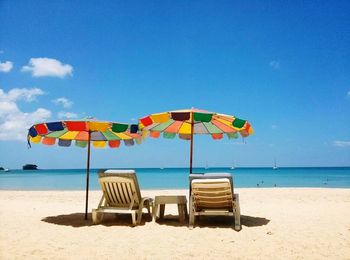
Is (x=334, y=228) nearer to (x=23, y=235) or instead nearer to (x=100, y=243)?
(x=100, y=243)

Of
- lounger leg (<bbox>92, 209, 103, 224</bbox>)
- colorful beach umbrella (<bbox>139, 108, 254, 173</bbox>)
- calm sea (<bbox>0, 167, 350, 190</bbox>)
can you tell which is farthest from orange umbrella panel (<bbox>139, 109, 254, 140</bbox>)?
calm sea (<bbox>0, 167, 350, 190</bbox>)

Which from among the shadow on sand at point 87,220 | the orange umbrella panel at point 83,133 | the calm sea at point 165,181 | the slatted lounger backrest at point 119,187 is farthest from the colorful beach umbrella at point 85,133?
the calm sea at point 165,181

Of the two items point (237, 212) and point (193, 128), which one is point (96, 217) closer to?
point (237, 212)

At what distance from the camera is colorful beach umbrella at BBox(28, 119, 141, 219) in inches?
238

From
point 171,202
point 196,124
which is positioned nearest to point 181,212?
point 171,202

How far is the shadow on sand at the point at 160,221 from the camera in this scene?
20.7ft

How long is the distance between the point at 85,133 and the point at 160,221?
9.01ft

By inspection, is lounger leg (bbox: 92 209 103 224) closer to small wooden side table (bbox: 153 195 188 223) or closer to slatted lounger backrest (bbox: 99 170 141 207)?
slatted lounger backrest (bbox: 99 170 141 207)

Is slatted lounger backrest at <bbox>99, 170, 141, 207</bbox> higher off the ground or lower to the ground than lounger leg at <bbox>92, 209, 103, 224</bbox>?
higher

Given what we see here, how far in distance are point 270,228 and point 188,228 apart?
1.36m

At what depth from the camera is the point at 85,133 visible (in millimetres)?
8062

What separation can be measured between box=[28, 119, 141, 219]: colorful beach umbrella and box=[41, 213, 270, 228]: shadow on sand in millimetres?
459

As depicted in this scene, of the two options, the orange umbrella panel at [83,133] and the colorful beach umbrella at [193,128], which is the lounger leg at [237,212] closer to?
the colorful beach umbrella at [193,128]

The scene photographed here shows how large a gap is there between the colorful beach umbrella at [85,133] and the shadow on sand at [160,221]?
1.51ft
